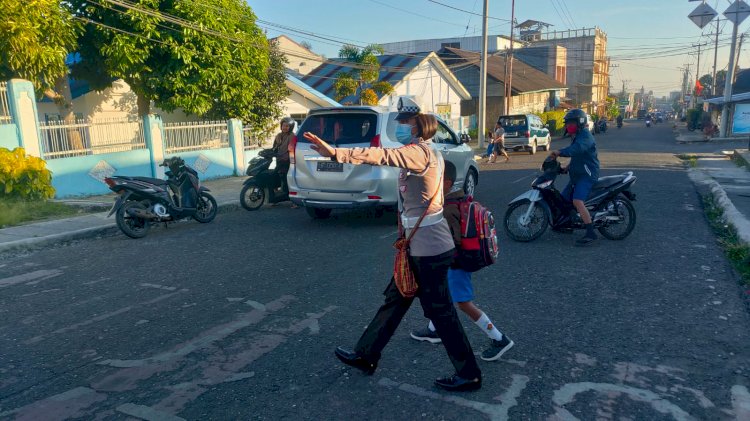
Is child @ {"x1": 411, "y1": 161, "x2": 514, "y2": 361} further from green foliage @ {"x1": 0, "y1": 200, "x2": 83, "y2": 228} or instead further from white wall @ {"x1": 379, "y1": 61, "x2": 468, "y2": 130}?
white wall @ {"x1": 379, "y1": 61, "x2": 468, "y2": 130}

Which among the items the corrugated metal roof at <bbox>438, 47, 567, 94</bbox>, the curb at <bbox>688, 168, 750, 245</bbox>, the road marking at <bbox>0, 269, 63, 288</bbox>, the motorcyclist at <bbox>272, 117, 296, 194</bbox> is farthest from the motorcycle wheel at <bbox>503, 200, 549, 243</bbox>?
the corrugated metal roof at <bbox>438, 47, 567, 94</bbox>

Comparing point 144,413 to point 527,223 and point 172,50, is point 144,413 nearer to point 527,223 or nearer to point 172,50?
point 527,223

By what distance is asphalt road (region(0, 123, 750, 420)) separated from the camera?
345 centimetres

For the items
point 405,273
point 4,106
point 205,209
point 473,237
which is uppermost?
point 4,106

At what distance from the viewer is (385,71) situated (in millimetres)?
35125

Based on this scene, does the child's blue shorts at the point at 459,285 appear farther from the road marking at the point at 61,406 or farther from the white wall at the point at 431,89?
the white wall at the point at 431,89

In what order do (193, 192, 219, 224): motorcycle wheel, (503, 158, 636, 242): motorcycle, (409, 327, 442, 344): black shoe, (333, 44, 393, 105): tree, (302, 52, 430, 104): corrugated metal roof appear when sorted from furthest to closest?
1. (302, 52, 430, 104): corrugated metal roof
2. (333, 44, 393, 105): tree
3. (193, 192, 219, 224): motorcycle wheel
4. (503, 158, 636, 242): motorcycle
5. (409, 327, 442, 344): black shoe

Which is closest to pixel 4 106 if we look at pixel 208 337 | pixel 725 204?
pixel 208 337

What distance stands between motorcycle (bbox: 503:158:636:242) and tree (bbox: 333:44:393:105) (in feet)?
68.5

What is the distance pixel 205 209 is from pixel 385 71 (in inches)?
1065

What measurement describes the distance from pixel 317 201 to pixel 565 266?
3955mm

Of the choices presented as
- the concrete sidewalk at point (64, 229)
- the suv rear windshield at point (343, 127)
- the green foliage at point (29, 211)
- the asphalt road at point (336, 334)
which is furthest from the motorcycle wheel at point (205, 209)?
the green foliage at point (29, 211)

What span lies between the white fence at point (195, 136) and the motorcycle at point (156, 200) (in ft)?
19.4

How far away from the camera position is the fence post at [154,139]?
1422 centimetres
